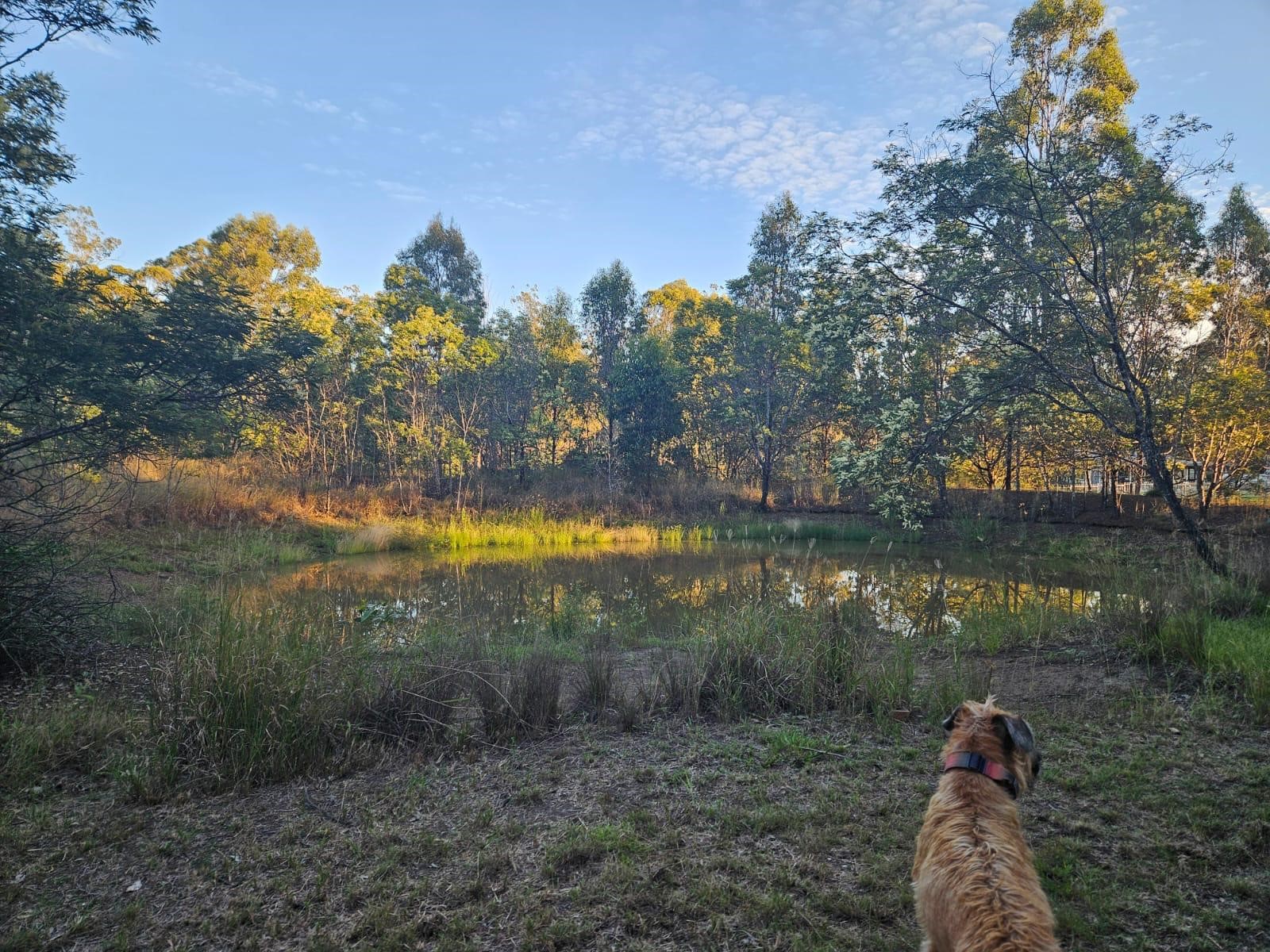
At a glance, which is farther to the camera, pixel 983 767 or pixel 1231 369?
pixel 1231 369

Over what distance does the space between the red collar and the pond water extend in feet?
13.0

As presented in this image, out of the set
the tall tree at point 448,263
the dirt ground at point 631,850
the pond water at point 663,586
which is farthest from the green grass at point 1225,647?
the tall tree at point 448,263

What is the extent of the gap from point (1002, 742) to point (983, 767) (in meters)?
0.14

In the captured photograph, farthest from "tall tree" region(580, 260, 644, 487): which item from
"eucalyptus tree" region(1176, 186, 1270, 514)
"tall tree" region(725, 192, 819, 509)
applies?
"eucalyptus tree" region(1176, 186, 1270, 514)

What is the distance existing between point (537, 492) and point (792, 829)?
22264 mm

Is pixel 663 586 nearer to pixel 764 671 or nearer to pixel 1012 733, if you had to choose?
pixel 764 671

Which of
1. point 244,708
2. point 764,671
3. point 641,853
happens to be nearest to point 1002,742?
point 641,853

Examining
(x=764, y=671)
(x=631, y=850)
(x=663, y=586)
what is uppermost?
(x=764, y=671)

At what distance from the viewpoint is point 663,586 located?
11.8 meters

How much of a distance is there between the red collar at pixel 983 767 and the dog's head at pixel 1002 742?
0.02 meters

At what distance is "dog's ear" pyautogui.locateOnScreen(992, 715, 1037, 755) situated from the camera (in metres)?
2.14

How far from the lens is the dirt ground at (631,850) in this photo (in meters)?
2.34

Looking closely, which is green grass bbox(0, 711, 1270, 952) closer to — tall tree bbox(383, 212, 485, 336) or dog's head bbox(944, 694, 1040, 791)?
dog's head bbox(944, 694, 1040, 791)

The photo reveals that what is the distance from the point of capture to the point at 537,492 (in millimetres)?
24734
